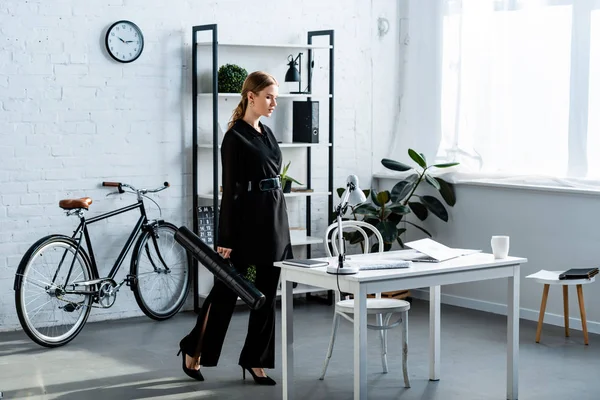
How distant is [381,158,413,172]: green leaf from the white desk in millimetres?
2395

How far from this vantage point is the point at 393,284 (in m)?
4.12

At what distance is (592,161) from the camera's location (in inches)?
251

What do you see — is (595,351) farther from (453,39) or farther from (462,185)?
(453,39)

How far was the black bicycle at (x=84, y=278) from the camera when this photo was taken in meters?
5.83

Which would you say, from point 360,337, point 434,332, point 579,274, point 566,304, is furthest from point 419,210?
point 360,337

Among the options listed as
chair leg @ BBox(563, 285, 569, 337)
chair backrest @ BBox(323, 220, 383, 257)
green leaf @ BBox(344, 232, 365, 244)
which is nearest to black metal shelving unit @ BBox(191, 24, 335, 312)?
green leaf @ BBox(344, 232, 365, 244)

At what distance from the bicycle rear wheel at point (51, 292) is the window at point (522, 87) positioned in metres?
3.07

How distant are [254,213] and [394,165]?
8.69 feet

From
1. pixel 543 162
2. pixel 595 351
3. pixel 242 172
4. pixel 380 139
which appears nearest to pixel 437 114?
pixel 380 139

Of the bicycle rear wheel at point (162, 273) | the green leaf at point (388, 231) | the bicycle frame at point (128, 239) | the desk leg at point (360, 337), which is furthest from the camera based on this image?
the green leaf at point (388, 231)

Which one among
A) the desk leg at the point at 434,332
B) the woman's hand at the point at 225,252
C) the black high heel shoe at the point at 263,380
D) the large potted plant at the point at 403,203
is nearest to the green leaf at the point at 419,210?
the large potted plant at the point at 403,203

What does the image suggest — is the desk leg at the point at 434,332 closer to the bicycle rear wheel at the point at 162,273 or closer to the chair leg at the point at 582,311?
the chair leg at the point at 582,311

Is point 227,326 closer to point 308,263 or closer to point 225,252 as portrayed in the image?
point 225,252

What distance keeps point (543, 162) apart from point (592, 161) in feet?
1.33
